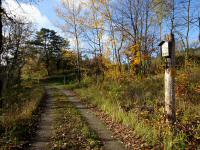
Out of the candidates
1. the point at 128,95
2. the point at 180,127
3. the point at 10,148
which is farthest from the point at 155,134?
the point at 128,95

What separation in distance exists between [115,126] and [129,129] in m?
1.17

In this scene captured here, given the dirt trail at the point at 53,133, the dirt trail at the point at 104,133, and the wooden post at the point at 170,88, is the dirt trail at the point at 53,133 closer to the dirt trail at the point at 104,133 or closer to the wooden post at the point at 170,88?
the dirt trail at the point at 104,133

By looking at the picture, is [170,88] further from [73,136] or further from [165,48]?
[73,136]

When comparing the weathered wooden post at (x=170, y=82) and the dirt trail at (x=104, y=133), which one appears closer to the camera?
the dirt trail at (x=104, y=133)

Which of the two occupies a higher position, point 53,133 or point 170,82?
point 170,82

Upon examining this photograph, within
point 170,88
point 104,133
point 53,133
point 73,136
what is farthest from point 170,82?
point 53,133

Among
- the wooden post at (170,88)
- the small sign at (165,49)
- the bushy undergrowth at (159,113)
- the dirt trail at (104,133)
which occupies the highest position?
the small sign at (165,49)

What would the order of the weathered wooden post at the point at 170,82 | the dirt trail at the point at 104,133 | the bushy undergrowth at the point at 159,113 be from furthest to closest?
the weathered wooden post at the point at 170,82
the dirt trail at the point at 104,133
the bushy undergrowth at the point at 159,113

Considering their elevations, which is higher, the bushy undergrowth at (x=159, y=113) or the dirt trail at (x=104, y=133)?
the bushy undergrowth at (x=159, y=113)

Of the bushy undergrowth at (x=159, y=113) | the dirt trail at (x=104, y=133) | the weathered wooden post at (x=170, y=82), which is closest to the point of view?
the bushy undergrowth at (x=159, y=113)

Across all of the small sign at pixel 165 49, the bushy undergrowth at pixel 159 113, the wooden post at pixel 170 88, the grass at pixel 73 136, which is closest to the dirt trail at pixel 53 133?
the grass at pixel 73 136

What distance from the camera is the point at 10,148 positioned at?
9031 mm

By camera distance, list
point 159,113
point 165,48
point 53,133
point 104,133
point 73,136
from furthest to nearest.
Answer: point 53,133, point 104,133, point 159,113, point 73,136, point 165,48

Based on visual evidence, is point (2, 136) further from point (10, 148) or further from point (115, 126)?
point (115, 126)
